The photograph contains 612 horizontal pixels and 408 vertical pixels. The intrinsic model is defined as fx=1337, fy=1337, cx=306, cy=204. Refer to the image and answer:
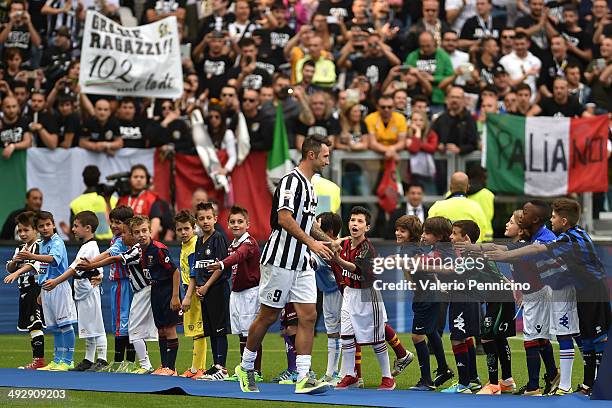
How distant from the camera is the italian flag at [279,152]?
20.6 meters

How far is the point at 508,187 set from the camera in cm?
2078

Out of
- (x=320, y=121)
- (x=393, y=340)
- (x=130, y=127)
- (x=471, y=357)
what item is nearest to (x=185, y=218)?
(x=393, y=340)

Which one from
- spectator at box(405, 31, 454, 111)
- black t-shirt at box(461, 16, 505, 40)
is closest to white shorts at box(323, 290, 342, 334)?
spectator at box(405, 31, 454, 111)

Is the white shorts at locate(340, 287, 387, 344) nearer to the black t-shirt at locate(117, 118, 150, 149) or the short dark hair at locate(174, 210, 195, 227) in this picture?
the short dark hair at locate(174, 210, 195, 227)

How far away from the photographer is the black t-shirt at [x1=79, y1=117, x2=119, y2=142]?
20.8 m

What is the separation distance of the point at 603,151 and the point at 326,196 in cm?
599

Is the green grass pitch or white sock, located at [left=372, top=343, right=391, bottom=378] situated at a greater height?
white sock, located at [left=372, top=343, right=391, bottom=378]

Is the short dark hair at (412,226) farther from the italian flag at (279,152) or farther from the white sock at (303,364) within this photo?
the italian flag at (279,152)

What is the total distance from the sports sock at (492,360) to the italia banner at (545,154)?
8384 mm

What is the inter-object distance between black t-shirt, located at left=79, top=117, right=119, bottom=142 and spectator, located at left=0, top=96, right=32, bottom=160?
0.89 meters

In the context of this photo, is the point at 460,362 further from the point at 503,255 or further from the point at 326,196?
the point at 326,196

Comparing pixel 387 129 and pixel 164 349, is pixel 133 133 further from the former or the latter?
pixel 164 349

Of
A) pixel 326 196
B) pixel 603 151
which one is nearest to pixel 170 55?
pixel 326 196

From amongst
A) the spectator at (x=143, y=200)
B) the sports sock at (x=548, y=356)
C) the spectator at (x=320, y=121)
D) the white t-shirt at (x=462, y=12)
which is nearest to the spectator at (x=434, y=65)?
the white t-shirt at (x=462, y=12)
